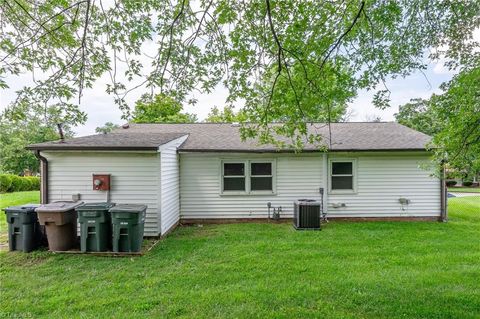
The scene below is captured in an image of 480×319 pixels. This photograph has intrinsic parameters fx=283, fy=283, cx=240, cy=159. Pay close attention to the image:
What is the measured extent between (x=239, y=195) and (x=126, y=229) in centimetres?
398

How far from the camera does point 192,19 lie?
3842mm

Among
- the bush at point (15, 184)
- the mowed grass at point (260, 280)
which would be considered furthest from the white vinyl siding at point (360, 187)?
the bush at point (15, 184)

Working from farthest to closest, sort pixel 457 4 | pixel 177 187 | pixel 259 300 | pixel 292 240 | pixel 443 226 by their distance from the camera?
pixel 177 187
pixel 443 226
pixel 292 240
pixel 457 4
pixel 259 300

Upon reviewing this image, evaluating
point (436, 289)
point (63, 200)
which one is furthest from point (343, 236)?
point (63, 200)

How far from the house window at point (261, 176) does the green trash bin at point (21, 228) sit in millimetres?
5701

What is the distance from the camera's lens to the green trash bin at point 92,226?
18.7 feet

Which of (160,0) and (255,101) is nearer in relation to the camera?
(160,0)

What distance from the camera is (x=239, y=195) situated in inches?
353

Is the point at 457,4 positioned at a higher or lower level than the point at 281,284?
higher

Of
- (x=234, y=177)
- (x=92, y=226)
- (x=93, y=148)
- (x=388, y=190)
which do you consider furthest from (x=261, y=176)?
(x=92, y=226)

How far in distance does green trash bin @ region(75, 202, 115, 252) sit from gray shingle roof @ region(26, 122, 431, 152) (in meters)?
1.51

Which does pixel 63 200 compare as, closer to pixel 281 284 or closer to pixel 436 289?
pixel 281 284

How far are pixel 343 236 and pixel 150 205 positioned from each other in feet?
15.7

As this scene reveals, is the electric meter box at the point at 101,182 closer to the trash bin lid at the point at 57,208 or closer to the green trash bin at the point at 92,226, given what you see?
the trash bin lid at the point at 57,208
